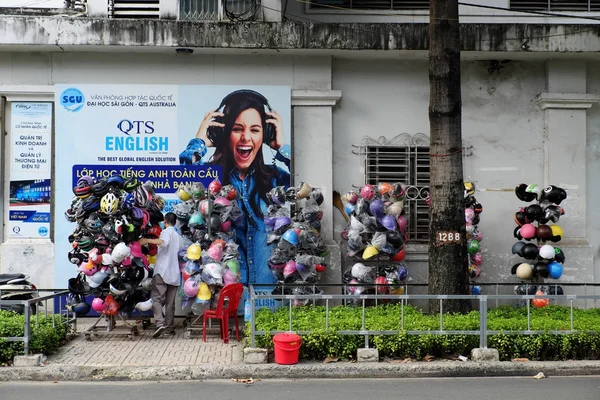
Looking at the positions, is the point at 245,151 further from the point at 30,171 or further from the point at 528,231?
the point at 528,231

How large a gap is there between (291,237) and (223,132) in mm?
2669

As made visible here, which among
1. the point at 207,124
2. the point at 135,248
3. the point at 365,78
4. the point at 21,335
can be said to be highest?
the point at 365,78

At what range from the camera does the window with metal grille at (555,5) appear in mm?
13578

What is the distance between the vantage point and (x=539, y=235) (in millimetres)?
12062

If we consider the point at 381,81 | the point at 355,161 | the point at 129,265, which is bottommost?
the point at 129,265

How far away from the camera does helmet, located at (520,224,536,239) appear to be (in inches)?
473

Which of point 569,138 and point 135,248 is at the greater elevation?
point 569,138

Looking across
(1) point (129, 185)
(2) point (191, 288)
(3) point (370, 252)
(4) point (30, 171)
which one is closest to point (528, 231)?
(3) point (370, 252)

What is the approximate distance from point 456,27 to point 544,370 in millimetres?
4957

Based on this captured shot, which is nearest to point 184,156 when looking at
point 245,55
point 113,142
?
point 113,142

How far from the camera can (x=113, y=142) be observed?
12.6 m

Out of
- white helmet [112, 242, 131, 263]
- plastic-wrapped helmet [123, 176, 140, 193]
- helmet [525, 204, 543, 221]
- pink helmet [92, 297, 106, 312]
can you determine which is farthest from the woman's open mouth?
helmet [525, 204, 543, 221]

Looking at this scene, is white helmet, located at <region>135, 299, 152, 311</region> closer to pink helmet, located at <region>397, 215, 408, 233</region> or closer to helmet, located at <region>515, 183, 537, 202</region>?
pink helmet, located at <region>397, 215, 408, 233</region>

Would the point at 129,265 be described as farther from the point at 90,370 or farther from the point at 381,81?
the point at 381,81
